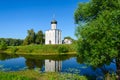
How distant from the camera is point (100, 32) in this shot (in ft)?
55.8

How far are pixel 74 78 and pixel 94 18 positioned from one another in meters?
5.46

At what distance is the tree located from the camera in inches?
660

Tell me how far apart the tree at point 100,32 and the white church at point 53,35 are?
289 feet

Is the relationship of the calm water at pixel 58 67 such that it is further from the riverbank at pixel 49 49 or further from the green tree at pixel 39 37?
the green tree at pixel 39 37

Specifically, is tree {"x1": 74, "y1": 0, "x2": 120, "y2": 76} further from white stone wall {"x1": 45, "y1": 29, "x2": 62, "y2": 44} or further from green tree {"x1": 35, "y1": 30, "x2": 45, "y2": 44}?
green tree {"x1": 35, "y1": 30, "x2": 45, "y2": 44}

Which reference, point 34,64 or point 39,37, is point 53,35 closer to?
point 39,37

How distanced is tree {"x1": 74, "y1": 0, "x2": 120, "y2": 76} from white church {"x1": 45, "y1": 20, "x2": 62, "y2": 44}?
8812cm

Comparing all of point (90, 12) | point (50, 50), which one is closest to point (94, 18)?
point (90, 12)

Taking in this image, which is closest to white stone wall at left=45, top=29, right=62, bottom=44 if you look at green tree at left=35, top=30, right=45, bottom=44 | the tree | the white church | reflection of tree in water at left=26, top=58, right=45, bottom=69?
the white church

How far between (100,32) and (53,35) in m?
92.5

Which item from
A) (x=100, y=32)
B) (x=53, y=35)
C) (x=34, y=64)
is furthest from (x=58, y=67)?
(x=53, y=35)

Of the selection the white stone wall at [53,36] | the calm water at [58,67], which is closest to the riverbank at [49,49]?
the white stone wall at [53,36]

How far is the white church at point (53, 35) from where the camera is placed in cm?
10862

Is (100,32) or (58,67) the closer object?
(100,32)
